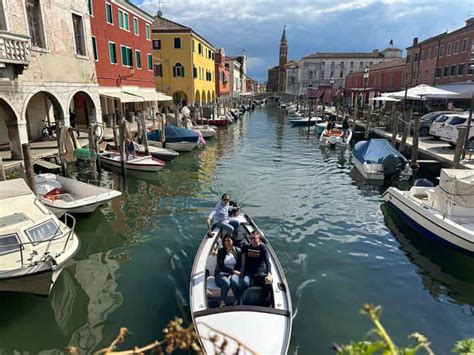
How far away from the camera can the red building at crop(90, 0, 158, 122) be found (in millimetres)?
23469

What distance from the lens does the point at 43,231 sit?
7.95 m

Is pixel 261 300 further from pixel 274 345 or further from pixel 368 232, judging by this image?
pixel 368 232

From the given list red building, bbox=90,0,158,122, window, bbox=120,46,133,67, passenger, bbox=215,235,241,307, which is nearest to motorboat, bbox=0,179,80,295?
passenger, bbox=215,235,241,307

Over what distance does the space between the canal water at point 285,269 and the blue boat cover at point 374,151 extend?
2.39 meters

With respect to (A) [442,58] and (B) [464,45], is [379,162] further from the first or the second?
(A) [442,58]

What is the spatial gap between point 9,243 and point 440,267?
10154 millimetres

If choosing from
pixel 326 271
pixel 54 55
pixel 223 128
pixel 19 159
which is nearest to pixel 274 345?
pixel 326 271

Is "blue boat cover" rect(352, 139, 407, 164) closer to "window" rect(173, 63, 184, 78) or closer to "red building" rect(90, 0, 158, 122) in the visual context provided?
"red building" rect(90, 0, 158, 122)

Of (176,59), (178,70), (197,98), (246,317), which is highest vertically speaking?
(176,59)

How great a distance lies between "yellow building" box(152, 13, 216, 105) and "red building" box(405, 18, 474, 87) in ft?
89.3

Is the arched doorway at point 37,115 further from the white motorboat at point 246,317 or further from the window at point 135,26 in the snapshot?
the white motorboat at point 246,317

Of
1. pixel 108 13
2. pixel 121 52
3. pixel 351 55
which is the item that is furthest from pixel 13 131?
pixel 351 55

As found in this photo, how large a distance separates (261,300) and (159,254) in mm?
4060

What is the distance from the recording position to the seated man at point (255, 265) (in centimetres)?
655
